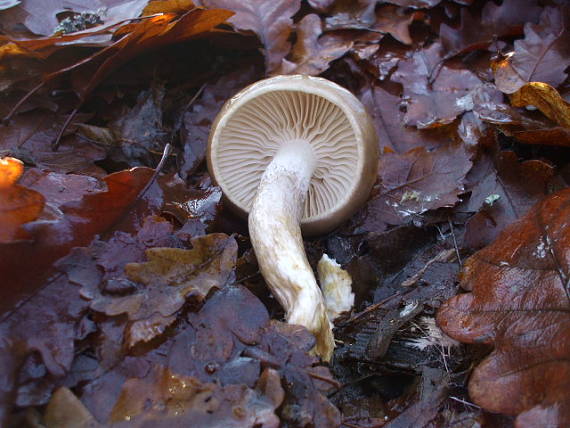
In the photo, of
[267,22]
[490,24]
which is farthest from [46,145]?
Answer: [490,24]

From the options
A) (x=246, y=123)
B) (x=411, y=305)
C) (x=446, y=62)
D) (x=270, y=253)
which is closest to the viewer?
(x=411, y=305)

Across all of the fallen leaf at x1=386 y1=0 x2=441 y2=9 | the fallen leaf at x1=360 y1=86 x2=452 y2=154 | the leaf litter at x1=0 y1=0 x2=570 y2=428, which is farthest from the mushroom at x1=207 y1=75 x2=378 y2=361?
the fallen leaf at x1=386 y1=0 x2=441 y2=9

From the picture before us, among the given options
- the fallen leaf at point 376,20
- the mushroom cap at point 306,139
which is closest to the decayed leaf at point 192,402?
the mushroom cap at point 306,139

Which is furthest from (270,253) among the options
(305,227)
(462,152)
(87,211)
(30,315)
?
(462,152)

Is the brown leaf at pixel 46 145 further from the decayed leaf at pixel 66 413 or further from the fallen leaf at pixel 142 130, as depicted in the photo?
the decayed leaf at pixel 66 413

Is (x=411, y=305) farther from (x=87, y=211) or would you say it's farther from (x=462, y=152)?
(x=87, y=211)

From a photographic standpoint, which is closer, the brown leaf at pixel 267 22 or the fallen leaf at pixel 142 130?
the fallen leaf at pixel 142 130

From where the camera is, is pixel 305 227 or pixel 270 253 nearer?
pixel 270 253
